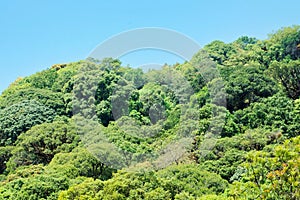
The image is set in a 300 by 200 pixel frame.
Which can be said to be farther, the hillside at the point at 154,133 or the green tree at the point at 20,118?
the green tree at the point at 20,118

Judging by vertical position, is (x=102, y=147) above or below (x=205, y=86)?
below

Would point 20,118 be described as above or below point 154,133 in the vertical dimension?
above

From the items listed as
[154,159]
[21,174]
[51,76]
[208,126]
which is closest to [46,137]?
[21,174]

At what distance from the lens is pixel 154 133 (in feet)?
78.8

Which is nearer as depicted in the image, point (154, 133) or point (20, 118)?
point (154, 133)

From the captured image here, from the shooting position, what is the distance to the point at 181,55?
1655 cm

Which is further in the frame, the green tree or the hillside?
the green tree

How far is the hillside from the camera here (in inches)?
599

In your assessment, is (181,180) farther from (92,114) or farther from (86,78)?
(86,78)

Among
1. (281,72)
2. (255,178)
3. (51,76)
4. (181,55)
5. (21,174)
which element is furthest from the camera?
(51,76)

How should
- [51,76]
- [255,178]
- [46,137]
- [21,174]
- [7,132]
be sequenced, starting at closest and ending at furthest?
[255,178] < [21,174] < [46,137] < [7,132] < [51,76]

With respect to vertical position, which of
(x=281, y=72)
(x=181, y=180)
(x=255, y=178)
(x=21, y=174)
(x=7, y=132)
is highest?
(x=281, y=72)

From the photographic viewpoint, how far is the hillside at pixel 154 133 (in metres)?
15.2

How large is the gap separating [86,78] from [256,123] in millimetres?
12322
